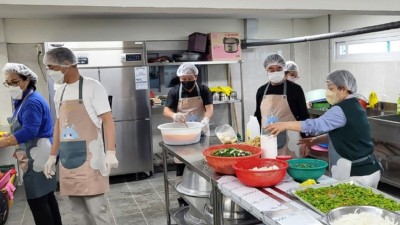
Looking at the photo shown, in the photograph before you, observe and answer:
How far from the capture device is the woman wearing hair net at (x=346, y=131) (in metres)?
2.26

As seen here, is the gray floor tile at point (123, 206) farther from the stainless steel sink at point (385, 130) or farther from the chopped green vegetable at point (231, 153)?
the stainless steel sink at point (385, 130)

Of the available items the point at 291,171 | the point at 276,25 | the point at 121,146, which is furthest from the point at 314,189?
the point at 276,25

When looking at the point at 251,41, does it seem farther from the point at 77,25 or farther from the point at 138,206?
the point at 138,206

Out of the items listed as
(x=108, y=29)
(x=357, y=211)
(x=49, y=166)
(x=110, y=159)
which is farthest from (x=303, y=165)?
(x=108, y=29)

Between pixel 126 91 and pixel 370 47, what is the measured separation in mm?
3364

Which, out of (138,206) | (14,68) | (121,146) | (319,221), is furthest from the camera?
(121,146)

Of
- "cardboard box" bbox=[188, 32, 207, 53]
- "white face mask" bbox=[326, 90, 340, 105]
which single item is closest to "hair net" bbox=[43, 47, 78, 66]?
"white face mask" bbox=[326, 90, 340, 105]

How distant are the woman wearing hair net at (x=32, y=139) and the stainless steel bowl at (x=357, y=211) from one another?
213cm

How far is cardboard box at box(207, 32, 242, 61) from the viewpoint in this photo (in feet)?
17.7

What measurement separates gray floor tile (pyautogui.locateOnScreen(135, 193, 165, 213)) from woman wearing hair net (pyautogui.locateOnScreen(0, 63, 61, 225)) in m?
1.29

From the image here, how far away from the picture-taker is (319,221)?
152cm

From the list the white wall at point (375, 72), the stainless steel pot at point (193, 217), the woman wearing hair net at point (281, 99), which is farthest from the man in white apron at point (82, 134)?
the white wall at point (375, 72)

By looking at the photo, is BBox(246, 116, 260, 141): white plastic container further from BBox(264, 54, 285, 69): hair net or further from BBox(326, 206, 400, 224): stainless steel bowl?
BBox(326, 206, 400, 224): stainless steel bowl

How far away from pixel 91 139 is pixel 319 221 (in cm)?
159
